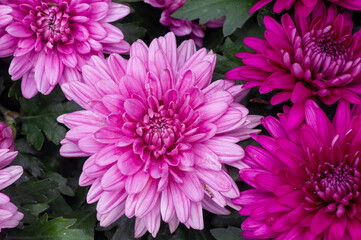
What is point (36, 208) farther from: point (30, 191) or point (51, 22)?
point (51, 22)

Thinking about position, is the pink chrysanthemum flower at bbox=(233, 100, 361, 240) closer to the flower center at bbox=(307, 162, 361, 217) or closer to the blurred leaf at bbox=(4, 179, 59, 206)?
the flower center at bbox=(307, 162, 361, 217)

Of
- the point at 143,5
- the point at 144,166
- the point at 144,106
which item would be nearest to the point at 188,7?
the point at 143,5

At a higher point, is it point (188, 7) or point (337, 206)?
point (188, 7)

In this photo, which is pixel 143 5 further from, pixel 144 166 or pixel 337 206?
pixel 337 206

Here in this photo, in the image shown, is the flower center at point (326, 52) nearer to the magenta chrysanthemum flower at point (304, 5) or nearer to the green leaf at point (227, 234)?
the magenta chrysanthemum flower at point (304, 5)

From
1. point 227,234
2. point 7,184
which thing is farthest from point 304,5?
point 7,184

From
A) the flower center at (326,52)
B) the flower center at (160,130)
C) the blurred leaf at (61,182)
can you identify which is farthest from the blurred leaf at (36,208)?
the flower center at (326,52)

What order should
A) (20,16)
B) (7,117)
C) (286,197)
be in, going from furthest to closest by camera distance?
(7,117) → (20,16) → (286,197)
